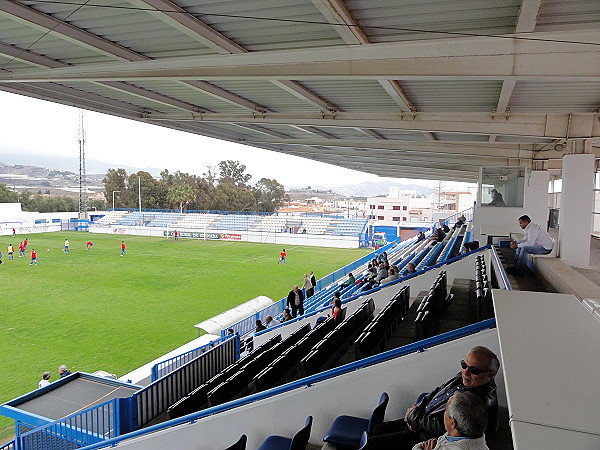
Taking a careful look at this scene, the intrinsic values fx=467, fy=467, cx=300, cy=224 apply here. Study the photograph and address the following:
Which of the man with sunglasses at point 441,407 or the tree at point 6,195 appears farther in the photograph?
the tree at point 6,195

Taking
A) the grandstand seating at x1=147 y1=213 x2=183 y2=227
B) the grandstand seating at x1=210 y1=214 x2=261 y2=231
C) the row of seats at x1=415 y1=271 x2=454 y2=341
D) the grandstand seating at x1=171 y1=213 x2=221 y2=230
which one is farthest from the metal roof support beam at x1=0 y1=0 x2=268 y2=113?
the grandstand seating at x1=147 y1=213 x2=183 y2=227

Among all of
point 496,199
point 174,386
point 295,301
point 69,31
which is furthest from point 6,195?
point 69,31

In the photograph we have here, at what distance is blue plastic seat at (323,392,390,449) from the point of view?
4.15 metres

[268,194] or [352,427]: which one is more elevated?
[268,194]

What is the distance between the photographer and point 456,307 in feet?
25.3

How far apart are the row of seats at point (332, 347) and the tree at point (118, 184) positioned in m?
86.6

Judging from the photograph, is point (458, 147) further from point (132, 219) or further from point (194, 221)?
point (132, 219)

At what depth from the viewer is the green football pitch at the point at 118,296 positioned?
12.8m

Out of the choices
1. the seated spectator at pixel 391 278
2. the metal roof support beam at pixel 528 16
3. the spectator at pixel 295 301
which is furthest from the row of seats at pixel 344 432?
the spectator at pixel 295 301

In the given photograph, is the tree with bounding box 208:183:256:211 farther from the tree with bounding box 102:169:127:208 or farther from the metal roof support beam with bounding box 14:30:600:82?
the metal roof support beam with bounding box 14:30:600:82

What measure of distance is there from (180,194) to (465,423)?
77.1 meters

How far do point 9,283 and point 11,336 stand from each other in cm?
1048

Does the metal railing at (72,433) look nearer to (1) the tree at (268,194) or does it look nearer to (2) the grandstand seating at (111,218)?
(2) the grandstand seating at (111,218)

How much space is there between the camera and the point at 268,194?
99438 millimetres
